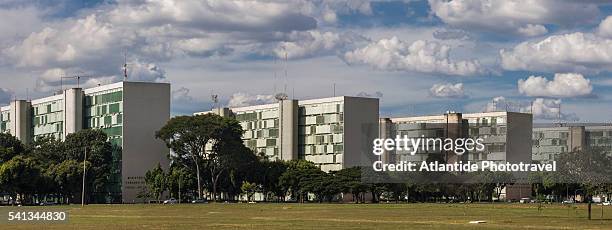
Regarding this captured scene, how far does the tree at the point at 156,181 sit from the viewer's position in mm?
189000

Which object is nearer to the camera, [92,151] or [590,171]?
[590,171]

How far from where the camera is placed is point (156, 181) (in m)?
190

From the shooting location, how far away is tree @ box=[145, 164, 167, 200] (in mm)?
189000

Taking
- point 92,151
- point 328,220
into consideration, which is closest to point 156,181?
point 92,151

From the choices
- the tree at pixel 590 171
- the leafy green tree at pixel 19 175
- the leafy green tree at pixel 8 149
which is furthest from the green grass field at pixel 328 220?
the leafy green tree at pixel 8 149

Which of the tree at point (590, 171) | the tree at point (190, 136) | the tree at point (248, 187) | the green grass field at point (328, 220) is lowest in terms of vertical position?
the tree at point (248, 187)

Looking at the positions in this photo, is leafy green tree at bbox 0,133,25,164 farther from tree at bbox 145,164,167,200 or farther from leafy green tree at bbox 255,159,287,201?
leafy green tree at bbox 255,159,287,201

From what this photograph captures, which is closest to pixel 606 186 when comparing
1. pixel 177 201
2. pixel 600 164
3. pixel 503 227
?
pixel 600 164

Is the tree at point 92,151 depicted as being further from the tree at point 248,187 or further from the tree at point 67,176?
the tree at point 248,187

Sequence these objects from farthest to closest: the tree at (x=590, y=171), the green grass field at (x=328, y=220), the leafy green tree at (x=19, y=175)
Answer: the leafy green tree at (x=19, y=175), the tree at (x=590, y=171), the green grass field at (x=328, y=220)

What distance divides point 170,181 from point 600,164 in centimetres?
10294

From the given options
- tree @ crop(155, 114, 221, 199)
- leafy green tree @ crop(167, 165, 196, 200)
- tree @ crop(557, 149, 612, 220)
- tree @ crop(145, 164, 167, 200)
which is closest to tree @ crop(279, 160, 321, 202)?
tree @ crop(155, 114, 221, 199)

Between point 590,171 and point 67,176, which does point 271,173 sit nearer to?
point 67,176

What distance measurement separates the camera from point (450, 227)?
233 ft
